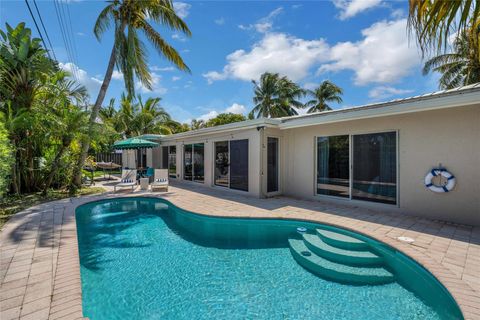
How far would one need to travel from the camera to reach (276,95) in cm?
2923

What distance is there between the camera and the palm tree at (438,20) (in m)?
2.17

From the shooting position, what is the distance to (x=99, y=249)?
17.5 feet

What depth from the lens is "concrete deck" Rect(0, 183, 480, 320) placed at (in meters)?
2.91

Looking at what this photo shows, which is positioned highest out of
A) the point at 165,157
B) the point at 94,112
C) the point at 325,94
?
the point at 325,94

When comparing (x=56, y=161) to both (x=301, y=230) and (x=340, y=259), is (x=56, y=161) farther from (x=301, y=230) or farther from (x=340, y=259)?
(x=340, y=259)

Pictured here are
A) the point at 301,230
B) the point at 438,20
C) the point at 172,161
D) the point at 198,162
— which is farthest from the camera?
the point at 172,161

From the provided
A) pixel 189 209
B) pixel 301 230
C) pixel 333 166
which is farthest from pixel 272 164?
pixel 301 230

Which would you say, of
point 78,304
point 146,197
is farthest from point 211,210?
point 78,304

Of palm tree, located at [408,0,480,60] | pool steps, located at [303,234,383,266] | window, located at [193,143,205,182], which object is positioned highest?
palm tree, located at [408,0,480,60]

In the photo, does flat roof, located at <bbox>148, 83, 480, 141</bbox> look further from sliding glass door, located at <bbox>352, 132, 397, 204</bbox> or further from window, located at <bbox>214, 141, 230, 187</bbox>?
window, located at <bbox>214, 141, 230, 187</bbox>

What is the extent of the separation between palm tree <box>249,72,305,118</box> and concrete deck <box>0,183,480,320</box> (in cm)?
2181

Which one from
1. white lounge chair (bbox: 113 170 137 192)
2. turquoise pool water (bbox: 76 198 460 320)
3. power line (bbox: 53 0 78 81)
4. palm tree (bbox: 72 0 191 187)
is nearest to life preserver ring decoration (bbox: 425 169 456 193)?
turquoise pool water (bbox: 76 198 460 320)

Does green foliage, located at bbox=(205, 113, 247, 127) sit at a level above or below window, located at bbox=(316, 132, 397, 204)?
above

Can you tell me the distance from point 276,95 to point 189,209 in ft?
80.3
